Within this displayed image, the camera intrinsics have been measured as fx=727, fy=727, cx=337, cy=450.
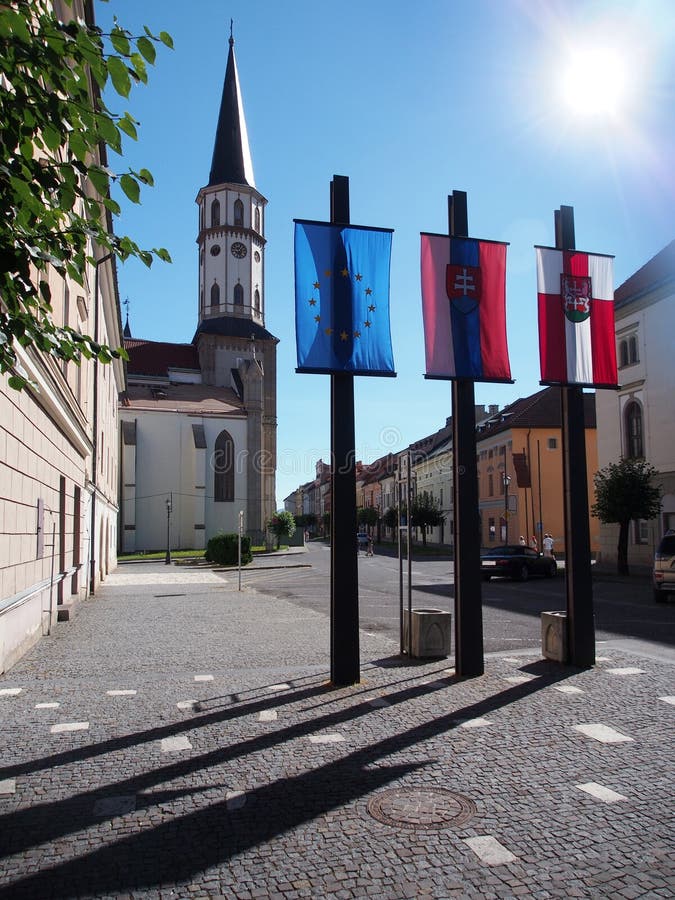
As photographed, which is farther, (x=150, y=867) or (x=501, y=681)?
(x=501, y=681)

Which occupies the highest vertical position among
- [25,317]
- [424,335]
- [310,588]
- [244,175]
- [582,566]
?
[244,175]

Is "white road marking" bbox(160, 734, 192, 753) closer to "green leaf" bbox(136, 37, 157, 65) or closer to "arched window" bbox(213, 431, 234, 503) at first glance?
"green leaf" bbox(136, 37, 157, 65)

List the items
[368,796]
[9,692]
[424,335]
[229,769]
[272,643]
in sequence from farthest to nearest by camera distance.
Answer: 1. [272,643]
2. [424,335]
3. [9,692]
4. [229,769]
5. [368,796]

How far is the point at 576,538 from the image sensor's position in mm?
9086

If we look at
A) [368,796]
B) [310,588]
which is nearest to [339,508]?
→ [368,796]

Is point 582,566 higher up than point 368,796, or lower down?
higher up

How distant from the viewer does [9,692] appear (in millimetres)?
7852

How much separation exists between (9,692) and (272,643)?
440 cm

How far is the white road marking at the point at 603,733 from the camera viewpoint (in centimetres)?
584

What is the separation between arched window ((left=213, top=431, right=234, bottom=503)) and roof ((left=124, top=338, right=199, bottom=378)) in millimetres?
11620

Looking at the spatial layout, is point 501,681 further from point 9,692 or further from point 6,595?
point 6,595

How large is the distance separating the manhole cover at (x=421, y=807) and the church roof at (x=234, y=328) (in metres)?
64.9

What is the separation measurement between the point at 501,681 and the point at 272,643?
443 cm

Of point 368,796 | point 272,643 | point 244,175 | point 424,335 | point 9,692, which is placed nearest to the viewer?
point 368,796
